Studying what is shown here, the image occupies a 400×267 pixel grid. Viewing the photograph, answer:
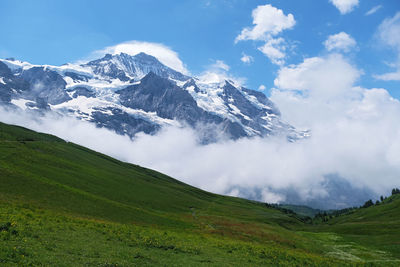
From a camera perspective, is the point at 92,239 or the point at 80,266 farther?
the point at 92,239

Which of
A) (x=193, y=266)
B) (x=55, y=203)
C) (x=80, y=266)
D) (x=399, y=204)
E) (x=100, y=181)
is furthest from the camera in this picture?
(x=399, y=204)

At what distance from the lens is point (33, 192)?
6412cm

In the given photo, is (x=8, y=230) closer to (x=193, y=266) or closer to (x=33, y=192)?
(x=193, y=266)

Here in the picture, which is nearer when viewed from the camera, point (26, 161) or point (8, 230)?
point (8, 230)

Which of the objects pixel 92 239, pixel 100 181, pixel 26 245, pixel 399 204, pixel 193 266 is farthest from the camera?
pixel 399 204

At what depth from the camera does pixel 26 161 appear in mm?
94062

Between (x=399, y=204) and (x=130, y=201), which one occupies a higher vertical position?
(x=399, y=204)

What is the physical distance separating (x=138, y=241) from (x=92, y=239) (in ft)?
18.4

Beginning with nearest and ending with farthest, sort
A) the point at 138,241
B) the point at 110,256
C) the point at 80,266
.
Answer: the point at 80,266 < the point at 110,256 < the point at 138,241

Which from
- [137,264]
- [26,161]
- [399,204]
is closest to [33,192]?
[26,161]

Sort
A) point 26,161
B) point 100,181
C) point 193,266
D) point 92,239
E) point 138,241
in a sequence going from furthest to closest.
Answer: point 100,181
point 26,161
point 138,241
point 92,239
point 193,266

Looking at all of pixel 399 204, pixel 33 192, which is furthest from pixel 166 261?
pixel 399 204

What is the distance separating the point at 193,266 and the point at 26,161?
8293 cm

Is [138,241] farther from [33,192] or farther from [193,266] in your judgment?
[33,192]
